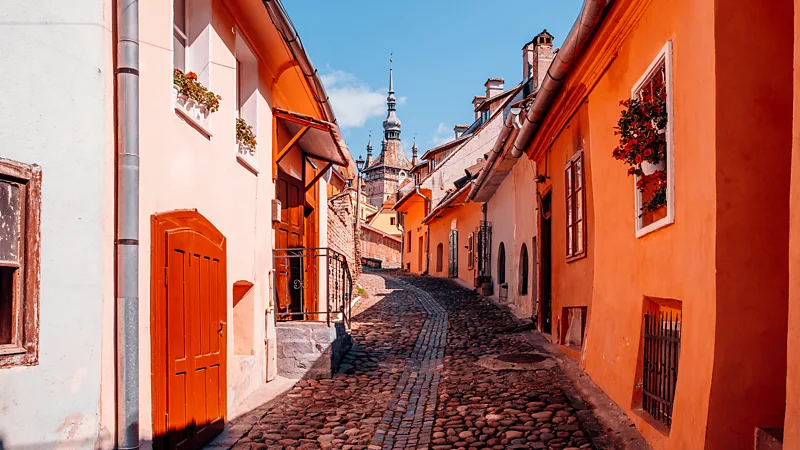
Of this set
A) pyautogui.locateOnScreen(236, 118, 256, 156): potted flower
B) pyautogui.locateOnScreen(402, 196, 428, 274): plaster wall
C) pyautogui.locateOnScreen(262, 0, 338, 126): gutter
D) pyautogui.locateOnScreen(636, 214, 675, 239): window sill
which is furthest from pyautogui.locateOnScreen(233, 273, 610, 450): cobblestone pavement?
pyautogui.locateOnScreen(402, 196, 428, 274): plaster wall

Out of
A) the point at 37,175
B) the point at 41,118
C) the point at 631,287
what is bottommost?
the point at 631,287

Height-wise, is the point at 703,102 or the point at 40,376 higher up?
the point at 703,102

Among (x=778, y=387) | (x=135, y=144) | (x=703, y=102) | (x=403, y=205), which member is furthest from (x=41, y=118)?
(x=403, y=205)

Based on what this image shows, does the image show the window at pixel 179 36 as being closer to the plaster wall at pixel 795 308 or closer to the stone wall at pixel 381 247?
the plaster wall at pixel 795 308

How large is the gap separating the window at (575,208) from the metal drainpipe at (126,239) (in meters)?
5.77

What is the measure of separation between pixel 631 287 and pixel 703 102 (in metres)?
2.42

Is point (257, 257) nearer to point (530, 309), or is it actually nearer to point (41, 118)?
point (41, 118)

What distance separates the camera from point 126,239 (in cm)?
465

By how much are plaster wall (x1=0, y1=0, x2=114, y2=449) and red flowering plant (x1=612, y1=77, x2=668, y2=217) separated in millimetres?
3839

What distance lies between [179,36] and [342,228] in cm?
1380

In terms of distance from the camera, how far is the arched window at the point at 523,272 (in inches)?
609

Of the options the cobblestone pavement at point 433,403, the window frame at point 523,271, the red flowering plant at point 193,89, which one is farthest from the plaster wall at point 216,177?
the window frame at point 523,271

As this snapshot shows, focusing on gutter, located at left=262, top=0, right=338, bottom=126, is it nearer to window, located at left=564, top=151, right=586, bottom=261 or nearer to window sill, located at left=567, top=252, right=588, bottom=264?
window, located at left=564, top=151, right=586, bottom=261

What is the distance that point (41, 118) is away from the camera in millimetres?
4195
